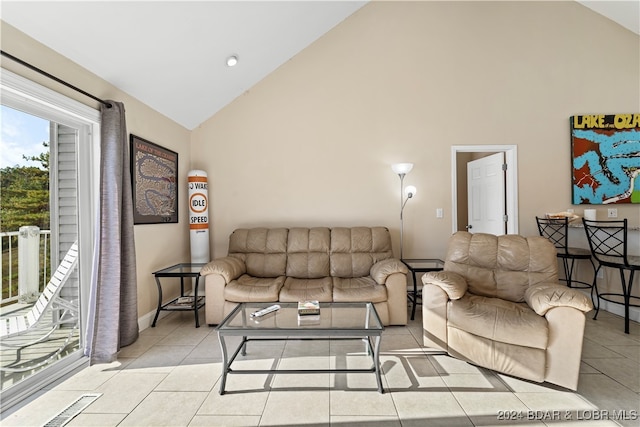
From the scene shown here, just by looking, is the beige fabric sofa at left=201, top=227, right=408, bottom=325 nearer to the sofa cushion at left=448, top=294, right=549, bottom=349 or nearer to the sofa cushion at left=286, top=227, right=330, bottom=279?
the sofa cushion at left=286, top=227, right=330, bottom=279

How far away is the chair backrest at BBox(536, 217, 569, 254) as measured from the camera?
351 centimetres

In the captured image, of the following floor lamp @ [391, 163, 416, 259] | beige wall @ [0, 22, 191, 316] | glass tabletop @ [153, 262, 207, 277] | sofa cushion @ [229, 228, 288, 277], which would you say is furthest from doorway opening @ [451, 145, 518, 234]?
beige wall @ [0, 22, 191, 316]

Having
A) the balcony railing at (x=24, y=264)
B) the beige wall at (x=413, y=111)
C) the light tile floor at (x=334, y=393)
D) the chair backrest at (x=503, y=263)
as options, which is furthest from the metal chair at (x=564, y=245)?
the balcony railing at (x=24, y=264)

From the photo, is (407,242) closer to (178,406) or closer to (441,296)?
(441,296)

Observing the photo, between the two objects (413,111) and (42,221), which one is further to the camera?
(413,111)

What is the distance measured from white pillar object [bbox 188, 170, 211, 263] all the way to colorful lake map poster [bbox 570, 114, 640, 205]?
4.77 metres

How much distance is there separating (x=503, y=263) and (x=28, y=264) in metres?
3.73

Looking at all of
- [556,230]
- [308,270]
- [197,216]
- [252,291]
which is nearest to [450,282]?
[308,270]

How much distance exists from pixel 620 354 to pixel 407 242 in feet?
6.98

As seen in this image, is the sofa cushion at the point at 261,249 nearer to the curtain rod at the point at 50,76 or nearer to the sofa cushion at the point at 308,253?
the sofa cushion at the point at 308,253

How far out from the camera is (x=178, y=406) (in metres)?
1.79

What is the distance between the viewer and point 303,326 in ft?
6.50

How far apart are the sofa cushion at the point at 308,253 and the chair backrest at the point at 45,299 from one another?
77.1 inches

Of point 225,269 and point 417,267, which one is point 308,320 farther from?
point 417,267
